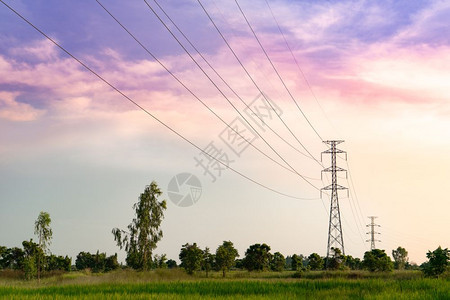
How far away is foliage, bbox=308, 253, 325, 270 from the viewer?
92.2 m

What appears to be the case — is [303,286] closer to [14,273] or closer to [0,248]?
[14,273]

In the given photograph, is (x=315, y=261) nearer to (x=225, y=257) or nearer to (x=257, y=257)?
(x=257, y=257)

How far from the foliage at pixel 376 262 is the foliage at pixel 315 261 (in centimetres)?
1404

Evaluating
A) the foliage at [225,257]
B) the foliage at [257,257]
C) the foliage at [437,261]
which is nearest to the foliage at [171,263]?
the foliage at [257,257]

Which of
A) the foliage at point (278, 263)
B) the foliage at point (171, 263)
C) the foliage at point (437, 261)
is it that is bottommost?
the foliage at point (171, 263)

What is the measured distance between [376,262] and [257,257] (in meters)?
20.0

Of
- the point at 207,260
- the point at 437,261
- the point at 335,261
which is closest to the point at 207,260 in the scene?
the point at 207,260

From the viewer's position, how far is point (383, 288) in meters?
28.8

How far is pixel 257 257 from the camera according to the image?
80188 millimetres

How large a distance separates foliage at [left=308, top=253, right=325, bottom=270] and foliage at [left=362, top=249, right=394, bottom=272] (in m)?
14.0

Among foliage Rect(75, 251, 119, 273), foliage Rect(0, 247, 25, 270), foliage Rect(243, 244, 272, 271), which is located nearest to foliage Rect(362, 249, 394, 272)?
foliage Rect(243, 244, 272, 271)

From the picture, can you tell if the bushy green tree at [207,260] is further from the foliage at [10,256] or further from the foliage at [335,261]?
the foliage at [10,256]

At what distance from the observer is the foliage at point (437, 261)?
128 feet

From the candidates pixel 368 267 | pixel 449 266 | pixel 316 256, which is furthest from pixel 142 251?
pixel 316 256
